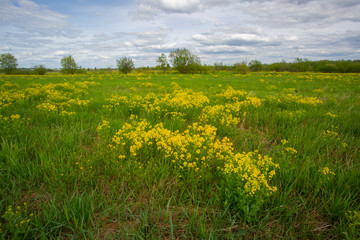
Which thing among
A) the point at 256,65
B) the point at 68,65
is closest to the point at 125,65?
the point at 68,65

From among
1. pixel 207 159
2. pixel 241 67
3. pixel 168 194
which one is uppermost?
pixel 241 67

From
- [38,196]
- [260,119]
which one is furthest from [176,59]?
[38,196]

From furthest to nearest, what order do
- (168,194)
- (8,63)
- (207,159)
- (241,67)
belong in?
(8,63), (241,67), (207,159), (168,194)

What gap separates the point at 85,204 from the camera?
7.23 feet

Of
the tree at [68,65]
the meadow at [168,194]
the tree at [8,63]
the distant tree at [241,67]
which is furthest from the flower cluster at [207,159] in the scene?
the tree at [8,63]

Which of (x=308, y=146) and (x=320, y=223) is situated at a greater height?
(x=308, y=146)

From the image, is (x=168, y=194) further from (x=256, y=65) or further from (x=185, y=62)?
(x=256, y=65)

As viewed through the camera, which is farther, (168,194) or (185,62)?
(185,62)

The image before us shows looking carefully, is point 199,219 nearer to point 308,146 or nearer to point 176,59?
point 308,146

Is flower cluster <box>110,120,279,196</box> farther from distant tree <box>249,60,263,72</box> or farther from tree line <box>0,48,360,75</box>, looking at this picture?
distant tree <box>249,60,263,72</box>

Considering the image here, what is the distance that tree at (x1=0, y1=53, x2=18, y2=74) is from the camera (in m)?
54.2

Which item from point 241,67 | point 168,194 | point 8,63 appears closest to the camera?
point 168,194

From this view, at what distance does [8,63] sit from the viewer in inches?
2174

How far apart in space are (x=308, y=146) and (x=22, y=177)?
17.5 feet
